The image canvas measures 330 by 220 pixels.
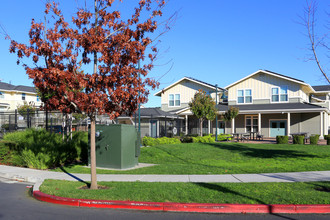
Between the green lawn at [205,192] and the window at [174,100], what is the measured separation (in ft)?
90.9

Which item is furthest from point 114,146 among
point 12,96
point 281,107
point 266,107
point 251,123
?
point 12,96

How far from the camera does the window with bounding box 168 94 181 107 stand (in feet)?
119

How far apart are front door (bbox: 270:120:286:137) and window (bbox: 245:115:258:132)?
1638 millimetres

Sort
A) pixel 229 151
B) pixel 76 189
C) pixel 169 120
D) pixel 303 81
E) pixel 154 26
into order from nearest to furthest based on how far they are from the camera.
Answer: pixel 76 189 → pixel 154 26 → pixel 229 151 → pixel 303 81 → pixel 169 120

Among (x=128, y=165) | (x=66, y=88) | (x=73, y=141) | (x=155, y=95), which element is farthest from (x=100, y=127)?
(x=155, y=95)

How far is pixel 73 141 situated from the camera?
1458cm

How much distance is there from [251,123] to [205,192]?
2655 cm

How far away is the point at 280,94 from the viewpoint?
31.5 m

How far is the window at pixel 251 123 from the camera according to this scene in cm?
3272

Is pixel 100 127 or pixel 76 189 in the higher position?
pixel 100 127

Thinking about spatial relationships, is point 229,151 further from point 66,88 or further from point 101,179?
point 66,88

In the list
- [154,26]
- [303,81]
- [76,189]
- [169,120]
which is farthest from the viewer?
[169,120]

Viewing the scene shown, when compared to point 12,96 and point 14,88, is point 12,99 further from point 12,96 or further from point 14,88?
point 14,88

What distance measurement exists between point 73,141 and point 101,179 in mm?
5300
